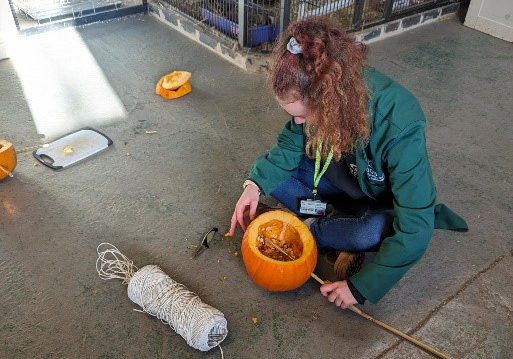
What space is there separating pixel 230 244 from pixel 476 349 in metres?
0.88

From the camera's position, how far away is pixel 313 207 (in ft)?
5.81

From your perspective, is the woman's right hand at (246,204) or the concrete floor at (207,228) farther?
the woman's right hand at (246,204)

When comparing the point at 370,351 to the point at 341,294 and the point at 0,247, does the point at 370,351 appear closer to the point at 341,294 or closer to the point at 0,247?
the point at 341,294

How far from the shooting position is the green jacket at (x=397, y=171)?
1335 millimetres

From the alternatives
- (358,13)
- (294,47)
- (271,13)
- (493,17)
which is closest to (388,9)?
(358,13)

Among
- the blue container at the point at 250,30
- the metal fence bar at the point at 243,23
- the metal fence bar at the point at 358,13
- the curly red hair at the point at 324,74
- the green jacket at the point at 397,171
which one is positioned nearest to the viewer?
the curly red hair at the point at 324,74

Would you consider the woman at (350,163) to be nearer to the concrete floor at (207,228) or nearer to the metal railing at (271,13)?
the concrete floor at (207,228)

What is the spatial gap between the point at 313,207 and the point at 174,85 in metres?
1.31

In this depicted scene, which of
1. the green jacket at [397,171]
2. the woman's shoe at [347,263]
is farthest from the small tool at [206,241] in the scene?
the green jacket at [397,171]

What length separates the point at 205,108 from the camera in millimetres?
2639

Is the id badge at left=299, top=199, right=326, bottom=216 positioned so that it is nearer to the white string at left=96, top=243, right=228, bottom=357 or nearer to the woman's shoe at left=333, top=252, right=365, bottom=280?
the woman's shoe at left=333, top=252, right=365, bottom=280

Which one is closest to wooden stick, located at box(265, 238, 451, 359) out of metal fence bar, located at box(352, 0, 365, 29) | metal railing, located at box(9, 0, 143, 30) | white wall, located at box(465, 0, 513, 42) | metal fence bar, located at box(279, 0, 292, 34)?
metal fence bar, located at box(279, 0, 292, 34)

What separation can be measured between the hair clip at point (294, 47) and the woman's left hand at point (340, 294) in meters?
0.71

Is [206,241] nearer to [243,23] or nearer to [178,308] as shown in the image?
[178,308]
